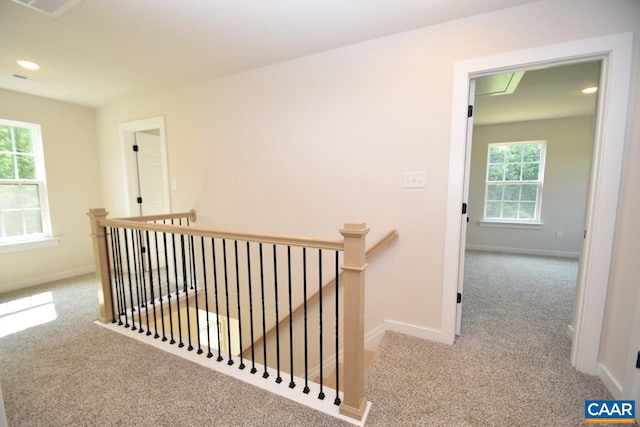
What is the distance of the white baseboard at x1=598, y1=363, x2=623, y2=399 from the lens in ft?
4.80

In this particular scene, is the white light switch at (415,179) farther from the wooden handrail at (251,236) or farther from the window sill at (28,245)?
the window sill at (28,245)

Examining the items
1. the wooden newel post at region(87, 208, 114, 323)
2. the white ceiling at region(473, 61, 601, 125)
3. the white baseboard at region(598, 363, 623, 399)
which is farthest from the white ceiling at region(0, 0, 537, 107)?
the white baseboard at region(598, 363, 623, 399)

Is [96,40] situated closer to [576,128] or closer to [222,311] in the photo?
[222,311]

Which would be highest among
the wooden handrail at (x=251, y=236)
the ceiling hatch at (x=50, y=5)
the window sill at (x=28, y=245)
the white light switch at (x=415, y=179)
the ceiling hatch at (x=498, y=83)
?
the ceiling hatch at (x=50, y=5)

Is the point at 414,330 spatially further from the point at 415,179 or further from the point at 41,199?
the point at 41,199

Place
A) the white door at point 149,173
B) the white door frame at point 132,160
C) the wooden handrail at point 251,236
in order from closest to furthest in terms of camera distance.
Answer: the wooden handrail at point 251,236
the white door frame at point 132,160
the white door at point 149,173

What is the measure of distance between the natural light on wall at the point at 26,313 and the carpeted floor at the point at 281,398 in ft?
0.61

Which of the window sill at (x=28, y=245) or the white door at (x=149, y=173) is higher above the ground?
the white door at (x=149, y=173)

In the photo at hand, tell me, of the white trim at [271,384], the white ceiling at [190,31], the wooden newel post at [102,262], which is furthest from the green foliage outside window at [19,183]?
the white trim at [271,384]

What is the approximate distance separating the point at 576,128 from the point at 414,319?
475 cm

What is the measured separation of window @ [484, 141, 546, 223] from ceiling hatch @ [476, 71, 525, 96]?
8.54 ft

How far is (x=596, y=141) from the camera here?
1.63 metres

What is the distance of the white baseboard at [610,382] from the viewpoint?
146 cm

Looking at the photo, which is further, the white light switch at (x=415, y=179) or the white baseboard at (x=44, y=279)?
the white baseboard at (x=44, y=279)
